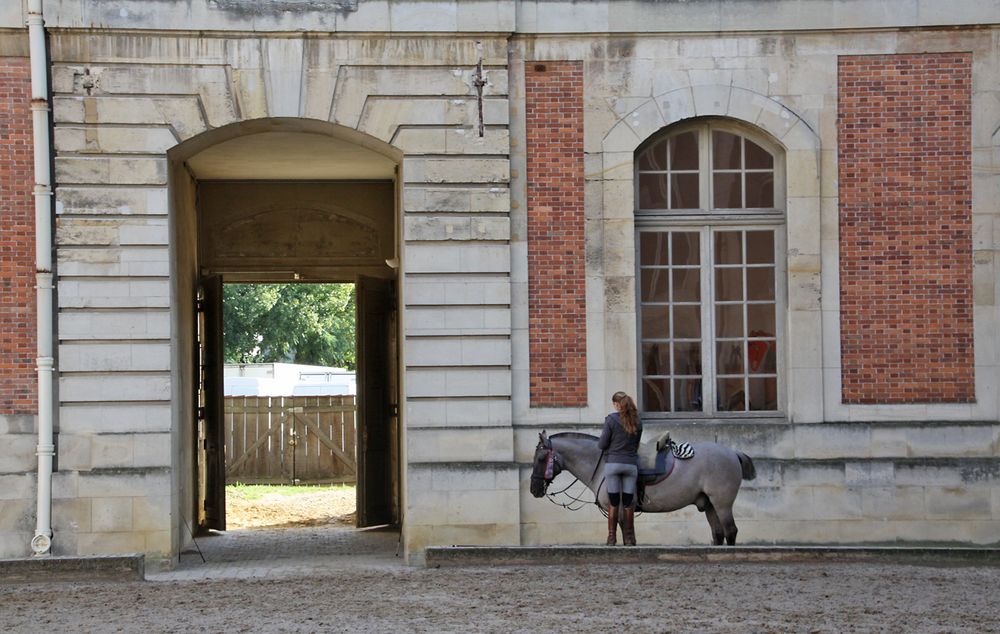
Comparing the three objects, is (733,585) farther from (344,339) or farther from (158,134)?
(344,339)

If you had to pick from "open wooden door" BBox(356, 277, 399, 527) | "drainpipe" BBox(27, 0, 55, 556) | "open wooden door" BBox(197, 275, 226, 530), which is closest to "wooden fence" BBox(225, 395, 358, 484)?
"open wooden door" BBox(356, 277, 399, 527)

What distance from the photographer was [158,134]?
14047 millimetres

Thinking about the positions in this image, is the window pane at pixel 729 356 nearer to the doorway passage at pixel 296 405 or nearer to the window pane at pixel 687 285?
the window pane at pixel 687 285

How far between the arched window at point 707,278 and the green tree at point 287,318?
2209cm

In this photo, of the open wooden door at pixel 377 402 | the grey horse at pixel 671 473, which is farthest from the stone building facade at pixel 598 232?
the open wooden door at pixel 377 402

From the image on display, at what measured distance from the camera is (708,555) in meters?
12.8

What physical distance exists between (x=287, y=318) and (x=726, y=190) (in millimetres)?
24122

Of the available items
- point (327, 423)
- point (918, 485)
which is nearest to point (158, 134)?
point (918, 485)

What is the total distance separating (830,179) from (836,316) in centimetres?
129

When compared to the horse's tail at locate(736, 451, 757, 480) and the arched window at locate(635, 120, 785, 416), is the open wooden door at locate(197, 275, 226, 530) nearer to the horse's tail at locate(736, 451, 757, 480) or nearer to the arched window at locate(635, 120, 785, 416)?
the arched window at locate(635, 120, 785, 416)

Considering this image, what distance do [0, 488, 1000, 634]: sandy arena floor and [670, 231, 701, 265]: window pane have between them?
10.7 ft

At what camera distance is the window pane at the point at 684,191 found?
14.8 metres

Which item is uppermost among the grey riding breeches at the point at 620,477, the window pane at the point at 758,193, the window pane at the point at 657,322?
the window pane at the point at 758,193

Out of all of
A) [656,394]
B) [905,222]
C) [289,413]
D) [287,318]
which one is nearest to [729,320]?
[656,394]
